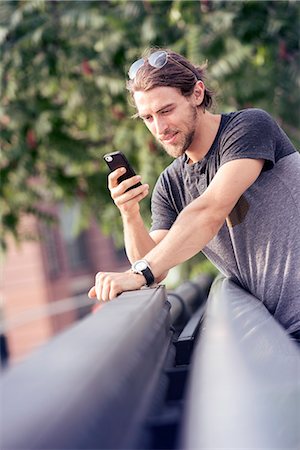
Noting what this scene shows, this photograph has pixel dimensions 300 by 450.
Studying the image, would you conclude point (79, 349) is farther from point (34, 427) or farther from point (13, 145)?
point (13, 145)

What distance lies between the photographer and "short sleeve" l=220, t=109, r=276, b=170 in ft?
7.85

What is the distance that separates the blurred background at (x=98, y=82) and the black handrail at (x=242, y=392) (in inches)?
197

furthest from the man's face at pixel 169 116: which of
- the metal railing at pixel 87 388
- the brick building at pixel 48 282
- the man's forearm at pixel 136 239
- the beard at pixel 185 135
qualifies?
the brick building at pixel 48 282

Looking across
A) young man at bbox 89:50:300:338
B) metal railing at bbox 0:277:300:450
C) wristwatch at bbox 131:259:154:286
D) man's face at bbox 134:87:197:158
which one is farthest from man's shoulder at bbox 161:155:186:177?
metal railing at bbox 0:277:300:450

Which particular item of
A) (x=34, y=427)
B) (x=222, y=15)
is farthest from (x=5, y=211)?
(x=34, y=427)

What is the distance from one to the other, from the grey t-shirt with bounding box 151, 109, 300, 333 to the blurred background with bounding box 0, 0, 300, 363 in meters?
3.81

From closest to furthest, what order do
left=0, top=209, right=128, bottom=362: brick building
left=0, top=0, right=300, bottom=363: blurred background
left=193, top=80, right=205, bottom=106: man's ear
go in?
left=193, top=80, right=205, bottom=106: man's ear
left=0, top=0, right=300, bottom=363: blurred background
left=0, top=209, right=128, bottom=362: brick building

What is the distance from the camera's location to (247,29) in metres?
6.65

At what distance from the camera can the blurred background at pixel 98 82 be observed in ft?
21.7

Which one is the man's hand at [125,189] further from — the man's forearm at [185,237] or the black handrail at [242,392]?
the black handrail at [242,392]

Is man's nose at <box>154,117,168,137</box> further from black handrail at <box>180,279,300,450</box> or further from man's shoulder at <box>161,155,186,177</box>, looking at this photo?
black handrail at <box>180,279,300,450</box>

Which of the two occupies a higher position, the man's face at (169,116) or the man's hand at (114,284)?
the man's face at (169,116)

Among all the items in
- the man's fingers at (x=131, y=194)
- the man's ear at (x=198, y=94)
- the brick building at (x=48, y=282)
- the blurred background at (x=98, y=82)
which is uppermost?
the blurred background at (x=98, y=82)

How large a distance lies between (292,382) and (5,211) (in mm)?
6833
